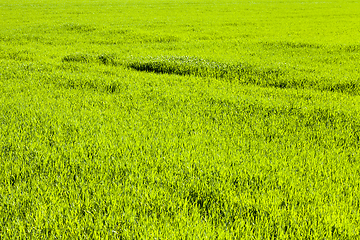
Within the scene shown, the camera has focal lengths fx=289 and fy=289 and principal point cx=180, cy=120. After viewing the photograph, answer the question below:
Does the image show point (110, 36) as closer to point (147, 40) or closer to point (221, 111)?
point (147, 40)

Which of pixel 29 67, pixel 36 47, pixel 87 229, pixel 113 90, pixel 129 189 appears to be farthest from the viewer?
pixel 36 47

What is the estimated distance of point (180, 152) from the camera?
4305mm

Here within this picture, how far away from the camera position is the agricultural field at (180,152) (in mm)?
2902

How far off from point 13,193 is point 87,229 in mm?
1121

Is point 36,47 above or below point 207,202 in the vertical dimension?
above

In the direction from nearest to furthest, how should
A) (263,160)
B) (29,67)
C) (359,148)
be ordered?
(263,160), (359,148), (29,67)

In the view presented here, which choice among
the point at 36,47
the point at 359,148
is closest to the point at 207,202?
the point at 359,148

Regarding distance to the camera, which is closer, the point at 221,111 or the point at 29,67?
the point at 221,111

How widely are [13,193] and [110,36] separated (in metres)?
14.6

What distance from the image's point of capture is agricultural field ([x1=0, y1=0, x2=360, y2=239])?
9.52 feet

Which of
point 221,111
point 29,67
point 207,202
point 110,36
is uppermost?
point 110,36

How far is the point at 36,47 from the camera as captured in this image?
13422 mm

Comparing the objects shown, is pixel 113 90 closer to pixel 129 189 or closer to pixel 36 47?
pixel 129 189

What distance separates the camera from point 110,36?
54.4ft
